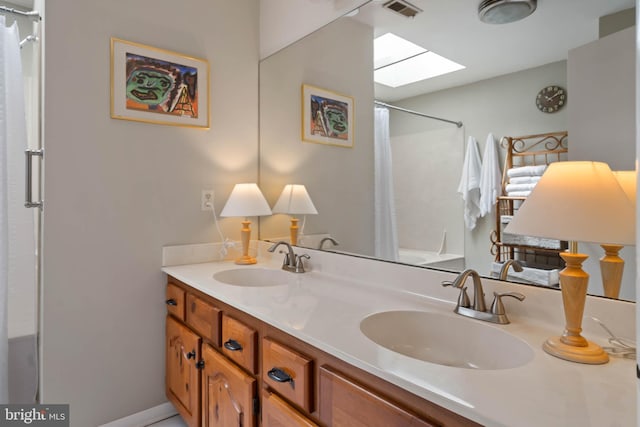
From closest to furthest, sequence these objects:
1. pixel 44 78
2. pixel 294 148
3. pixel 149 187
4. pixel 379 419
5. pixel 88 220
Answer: pixel 379 419
pixel 44 78
pixel 88 220
pixel 149 187
pixel 294 148

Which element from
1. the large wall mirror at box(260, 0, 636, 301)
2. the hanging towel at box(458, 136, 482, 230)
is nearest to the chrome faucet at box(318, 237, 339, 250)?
the large wall mirror at box(260, 0, 636, 301)

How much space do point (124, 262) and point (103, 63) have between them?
987mm

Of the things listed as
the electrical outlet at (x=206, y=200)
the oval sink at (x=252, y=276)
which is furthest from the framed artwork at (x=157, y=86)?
the oval sink at (x=252, y=276)

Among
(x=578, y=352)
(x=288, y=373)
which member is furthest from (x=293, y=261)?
(x=578, y=352)

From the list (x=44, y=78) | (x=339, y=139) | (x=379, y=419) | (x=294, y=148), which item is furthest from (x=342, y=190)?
(x=44, y=78)

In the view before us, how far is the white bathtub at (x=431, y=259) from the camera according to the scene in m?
1.27

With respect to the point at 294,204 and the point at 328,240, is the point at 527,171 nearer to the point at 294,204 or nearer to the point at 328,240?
the point at 328,240

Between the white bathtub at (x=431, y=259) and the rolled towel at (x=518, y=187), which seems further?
the white bathtub at (x=431, y=259)

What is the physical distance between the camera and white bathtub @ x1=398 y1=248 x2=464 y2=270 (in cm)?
127

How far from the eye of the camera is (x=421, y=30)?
4.54 ft

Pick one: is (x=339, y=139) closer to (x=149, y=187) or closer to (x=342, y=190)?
(x=342, y=190)

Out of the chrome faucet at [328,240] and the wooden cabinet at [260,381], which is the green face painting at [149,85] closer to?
the wooden cabinet at [260,381]

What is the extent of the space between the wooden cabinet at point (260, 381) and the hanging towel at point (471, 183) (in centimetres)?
69

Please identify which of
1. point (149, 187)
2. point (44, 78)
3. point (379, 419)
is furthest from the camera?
point (149, 187)
